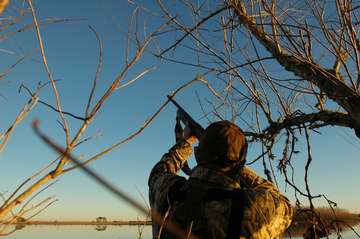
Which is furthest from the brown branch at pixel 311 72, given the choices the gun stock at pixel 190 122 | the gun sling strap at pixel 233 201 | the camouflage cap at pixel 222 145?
the gun sling strap at pixel 233 201

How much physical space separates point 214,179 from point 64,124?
924mm

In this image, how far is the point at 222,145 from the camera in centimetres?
212

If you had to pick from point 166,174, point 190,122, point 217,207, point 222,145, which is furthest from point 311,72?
point 217,207

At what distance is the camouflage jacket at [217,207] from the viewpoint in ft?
6.31

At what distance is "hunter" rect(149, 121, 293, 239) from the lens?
6.32ft

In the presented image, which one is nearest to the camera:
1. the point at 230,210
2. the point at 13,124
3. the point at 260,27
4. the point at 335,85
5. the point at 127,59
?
the point at 13,124

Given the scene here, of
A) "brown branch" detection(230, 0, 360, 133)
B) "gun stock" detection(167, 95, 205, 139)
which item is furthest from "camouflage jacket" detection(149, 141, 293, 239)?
"brown branch" detection(230, 0, 360, 133)

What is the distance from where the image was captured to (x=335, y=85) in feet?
10.0

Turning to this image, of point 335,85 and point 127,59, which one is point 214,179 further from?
point 335,85

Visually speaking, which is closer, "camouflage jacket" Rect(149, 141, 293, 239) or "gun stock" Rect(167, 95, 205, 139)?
"camouflage jacket" Rect(149, 141, 293, 239)

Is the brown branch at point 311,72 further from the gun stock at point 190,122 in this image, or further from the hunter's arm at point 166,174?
the hunter's arm at point 166,174

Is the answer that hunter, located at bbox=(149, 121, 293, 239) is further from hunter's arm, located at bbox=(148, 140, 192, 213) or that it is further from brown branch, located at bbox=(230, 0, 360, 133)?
brown branch, located at bbox=(230, 0, 360, 133)

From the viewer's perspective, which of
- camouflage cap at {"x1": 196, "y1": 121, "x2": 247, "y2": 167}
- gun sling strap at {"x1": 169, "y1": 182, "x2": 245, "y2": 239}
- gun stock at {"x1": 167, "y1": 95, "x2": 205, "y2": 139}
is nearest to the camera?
gun sling strap at {"x1": 169, "y1": 182, "x2": 245, "y2": 239}

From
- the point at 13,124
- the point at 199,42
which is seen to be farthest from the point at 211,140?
the point at 199,42
